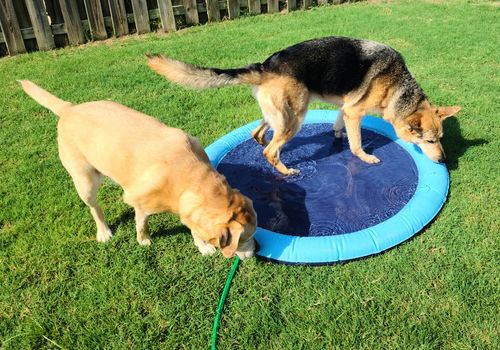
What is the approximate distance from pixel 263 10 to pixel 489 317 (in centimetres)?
1118

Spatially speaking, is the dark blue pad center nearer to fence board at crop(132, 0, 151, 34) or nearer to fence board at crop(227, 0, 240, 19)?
fence board at crop(132, 0, 151, 34)

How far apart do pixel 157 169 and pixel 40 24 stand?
28.9 feet

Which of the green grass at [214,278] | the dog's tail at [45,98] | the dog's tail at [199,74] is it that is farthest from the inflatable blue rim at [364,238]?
the dog's tail at [45,98]

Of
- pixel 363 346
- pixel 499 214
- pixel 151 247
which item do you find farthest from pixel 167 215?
pixel 499 214

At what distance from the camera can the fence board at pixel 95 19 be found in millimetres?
10859

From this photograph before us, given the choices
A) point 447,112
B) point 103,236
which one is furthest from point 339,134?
point 103,236

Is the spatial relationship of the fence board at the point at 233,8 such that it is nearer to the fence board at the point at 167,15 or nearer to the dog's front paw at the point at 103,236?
the fence board at the point at 167,15

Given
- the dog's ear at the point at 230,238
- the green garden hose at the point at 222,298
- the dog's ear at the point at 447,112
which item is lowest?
the green garden hose at the point at 222,298

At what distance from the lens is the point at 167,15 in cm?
1172

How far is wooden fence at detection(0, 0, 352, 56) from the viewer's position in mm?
10416

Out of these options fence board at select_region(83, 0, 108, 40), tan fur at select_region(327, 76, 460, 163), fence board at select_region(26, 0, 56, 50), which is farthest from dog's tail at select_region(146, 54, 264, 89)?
fence board at select_region(26, 0, 56, 50)

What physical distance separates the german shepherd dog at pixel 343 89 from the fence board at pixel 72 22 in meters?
7.35

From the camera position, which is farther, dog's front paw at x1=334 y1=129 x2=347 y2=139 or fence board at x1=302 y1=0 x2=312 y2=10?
fence board at x1=302 y1=0 x2=312 y2=10

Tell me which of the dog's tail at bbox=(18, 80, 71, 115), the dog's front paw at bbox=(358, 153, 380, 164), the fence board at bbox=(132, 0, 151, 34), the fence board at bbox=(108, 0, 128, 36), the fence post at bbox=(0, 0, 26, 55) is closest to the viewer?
the dog's tail at bbox=(18, 80, 71, 115)
